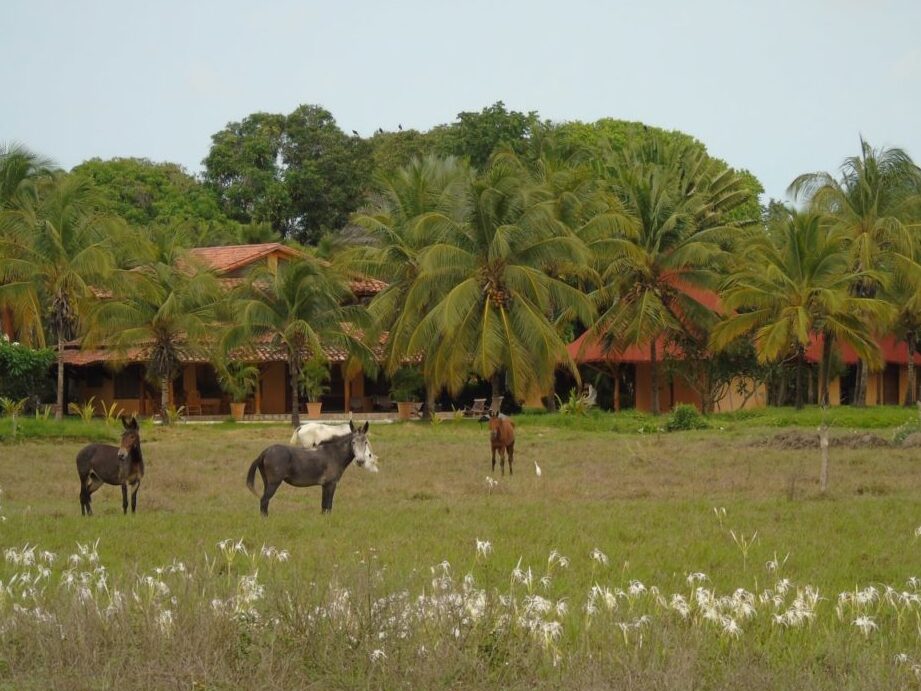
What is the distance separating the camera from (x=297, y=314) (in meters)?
37.4

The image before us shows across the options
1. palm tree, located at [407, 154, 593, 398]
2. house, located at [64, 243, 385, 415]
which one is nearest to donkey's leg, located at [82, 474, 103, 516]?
palm tree, located at [407, 154, 593, 398]

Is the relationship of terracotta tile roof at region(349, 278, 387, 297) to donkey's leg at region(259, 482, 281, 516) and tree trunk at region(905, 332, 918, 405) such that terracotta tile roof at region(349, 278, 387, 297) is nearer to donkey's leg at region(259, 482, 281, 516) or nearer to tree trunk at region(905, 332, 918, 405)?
tree trunk at region(905, 332, 918, 405)

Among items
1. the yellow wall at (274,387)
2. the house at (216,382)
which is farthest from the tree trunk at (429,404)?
the yellow wall at (274,387)

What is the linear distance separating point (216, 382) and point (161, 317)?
7.14m

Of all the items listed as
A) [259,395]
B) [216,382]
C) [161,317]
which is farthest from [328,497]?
[216,382]

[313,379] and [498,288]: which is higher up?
[498,288]

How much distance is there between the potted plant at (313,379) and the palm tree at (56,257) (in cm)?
657

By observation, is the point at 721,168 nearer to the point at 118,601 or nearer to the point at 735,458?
the point at 735,458

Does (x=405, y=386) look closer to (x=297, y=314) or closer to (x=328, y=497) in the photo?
(x=297, y=314)

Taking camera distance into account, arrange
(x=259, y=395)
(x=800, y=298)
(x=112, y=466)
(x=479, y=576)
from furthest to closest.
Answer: (x=259, y=395)
(x=800, y=298)
(x=112, y=466)
(x=479, y=576)

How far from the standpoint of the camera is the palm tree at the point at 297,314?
36.7 meters

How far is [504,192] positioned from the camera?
34.7 metres

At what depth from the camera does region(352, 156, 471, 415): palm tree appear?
117ft

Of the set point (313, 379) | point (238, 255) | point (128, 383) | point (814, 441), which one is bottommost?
point (814, 441)
